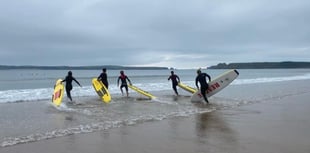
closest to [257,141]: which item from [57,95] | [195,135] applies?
[195,135]

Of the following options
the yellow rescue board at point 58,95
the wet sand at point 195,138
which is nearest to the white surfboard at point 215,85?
the yellow rescue board at point 58,95

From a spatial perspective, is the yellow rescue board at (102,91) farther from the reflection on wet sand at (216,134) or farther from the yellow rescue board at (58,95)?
the reflection on wet sand at (216,134)

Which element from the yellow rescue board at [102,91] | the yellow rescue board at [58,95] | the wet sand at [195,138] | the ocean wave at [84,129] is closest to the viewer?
the wet sand at [195,138]

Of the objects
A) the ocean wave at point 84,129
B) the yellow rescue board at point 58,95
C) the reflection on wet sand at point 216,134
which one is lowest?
the reflection on wet sand at point 216,134

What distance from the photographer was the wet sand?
6.88 metres

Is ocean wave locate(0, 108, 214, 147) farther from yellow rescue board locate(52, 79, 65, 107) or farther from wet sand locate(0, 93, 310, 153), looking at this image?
yellow rescue board locate(52, 79, 65, 107)

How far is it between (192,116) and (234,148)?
483 cm

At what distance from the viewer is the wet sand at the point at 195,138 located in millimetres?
6875

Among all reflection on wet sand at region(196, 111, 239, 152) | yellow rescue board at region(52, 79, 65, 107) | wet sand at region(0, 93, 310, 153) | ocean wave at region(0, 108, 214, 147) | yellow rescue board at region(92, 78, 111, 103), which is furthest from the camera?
yellow rescue board at region(92, 78, 111, 103)

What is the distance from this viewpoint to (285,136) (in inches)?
316

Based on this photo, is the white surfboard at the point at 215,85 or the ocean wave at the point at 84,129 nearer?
the ocean wave at the point at 84,129

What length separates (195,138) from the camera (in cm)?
788

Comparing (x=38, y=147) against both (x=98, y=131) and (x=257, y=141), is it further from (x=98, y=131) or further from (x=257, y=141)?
(x=257, y=141)

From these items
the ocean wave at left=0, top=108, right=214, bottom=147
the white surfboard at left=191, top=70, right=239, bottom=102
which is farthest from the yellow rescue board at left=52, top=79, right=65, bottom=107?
the white surfboard at left=191, top=70, right=239, bottom=102
